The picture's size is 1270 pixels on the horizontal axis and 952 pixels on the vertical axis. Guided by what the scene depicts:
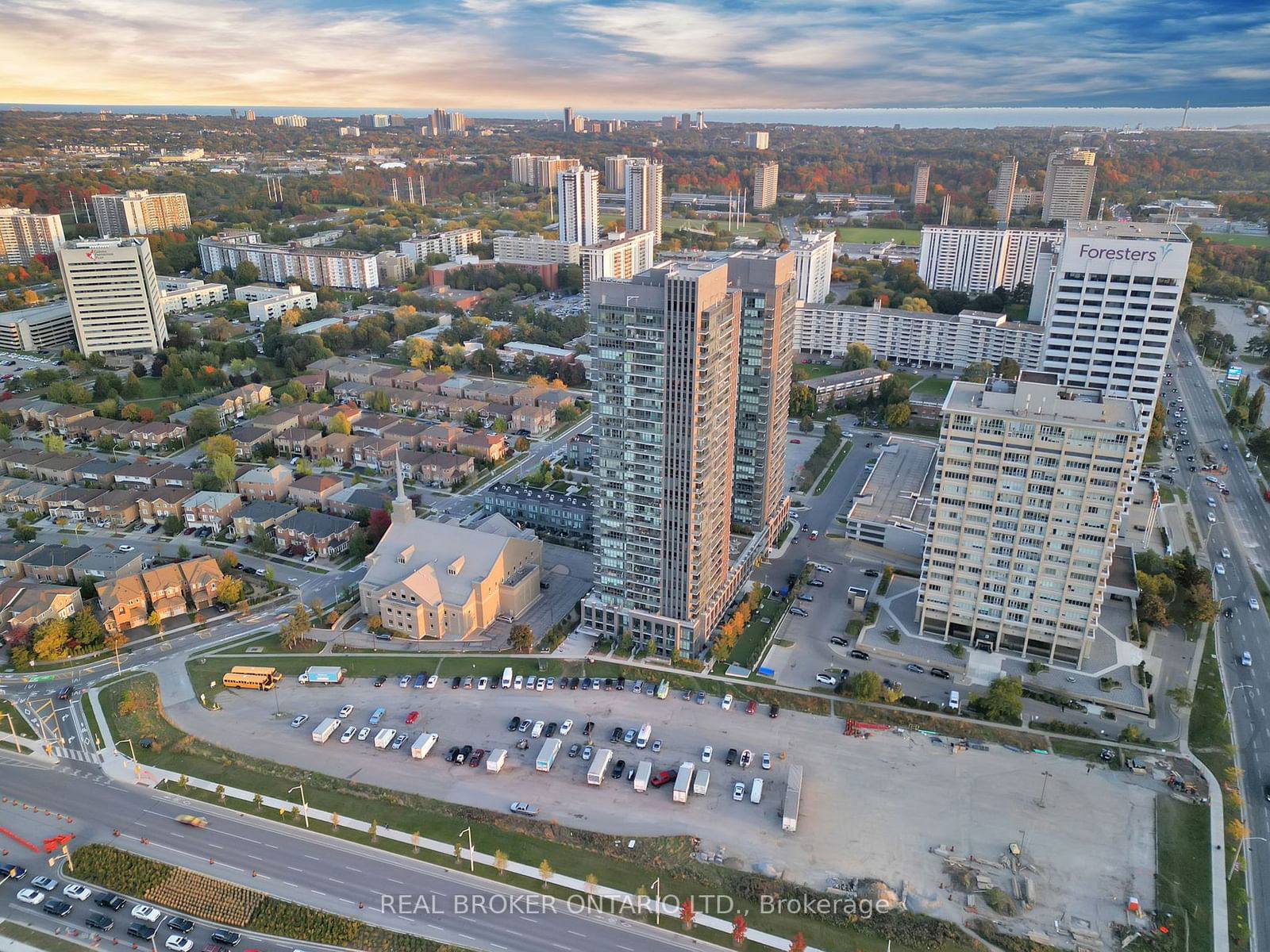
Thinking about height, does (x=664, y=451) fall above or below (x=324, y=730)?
above

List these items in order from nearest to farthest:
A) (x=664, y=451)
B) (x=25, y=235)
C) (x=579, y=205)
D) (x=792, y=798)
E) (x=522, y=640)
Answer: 1. (x=792, y=798)
2. (x=664, y=451)
3. (x=522, y=640)
4. (x=25, y=235)
5. (x=579, y=205)

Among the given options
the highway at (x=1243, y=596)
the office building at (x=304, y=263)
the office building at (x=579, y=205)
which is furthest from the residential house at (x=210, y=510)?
the office building at (x=579, y=205)

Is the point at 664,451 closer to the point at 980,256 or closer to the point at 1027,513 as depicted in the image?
the point at 1027,513

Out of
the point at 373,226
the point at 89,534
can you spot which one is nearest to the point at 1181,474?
the point at 89,534

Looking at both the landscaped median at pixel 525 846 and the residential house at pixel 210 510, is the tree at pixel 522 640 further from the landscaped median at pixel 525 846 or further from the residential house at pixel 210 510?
the residential house at pixel 210 510

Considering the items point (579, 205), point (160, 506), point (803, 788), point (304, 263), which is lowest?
point (803, 788)

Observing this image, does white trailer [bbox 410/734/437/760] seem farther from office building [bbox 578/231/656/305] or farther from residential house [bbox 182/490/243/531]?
office building [bbox 578/231/656/305]

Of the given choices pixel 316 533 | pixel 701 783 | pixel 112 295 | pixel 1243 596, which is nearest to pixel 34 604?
pixel 316 533
